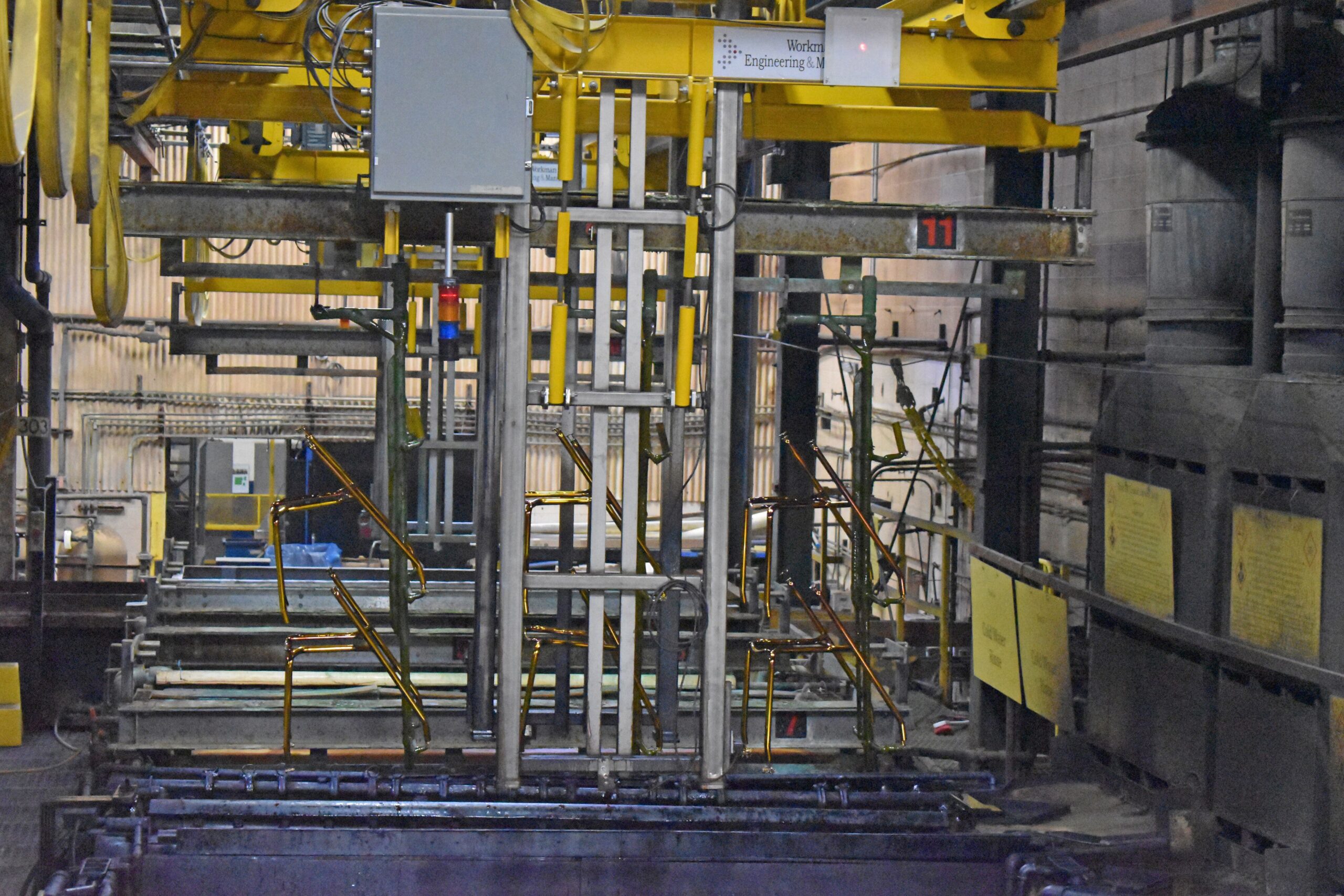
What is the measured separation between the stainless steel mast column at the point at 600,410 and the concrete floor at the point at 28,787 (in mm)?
2510

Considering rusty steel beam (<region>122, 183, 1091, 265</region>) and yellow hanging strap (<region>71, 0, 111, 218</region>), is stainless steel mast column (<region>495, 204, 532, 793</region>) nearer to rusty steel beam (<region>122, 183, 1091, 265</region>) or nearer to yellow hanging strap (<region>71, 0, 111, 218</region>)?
rusty steel beam (<region>122, 183, 1091, 265</region>)

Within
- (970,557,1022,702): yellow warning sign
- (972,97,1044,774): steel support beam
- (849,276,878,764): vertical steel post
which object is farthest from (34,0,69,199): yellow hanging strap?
(972,97,1044,774): steel support beam

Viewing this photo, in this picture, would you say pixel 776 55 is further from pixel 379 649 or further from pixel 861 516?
pixel 379 649

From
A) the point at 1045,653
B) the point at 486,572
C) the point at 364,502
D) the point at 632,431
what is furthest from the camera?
the point at 1045,653

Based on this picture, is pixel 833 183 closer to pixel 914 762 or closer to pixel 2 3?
pixel 914 762

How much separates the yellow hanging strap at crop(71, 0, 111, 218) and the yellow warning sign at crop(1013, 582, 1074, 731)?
5281 millimetres

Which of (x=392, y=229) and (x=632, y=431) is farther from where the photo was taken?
(x=632, y=431)

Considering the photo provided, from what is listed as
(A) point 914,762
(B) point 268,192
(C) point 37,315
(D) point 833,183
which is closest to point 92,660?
(C) point 37,315

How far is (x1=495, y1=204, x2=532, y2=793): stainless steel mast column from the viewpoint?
5809 millimetres

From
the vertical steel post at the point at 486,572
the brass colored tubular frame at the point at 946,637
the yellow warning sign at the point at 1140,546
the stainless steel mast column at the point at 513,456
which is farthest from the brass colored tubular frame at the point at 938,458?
the stainless steel mast column at the point at 513,456

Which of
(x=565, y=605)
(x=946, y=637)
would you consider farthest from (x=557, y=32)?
(x=946, y=637)

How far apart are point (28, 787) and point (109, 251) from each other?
408 cm

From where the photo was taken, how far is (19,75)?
16.6 feet

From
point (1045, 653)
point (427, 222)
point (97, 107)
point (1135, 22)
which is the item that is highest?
point (1135, 22)
